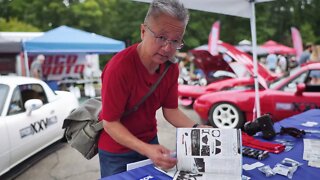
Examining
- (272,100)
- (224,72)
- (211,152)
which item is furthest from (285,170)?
(224,72)

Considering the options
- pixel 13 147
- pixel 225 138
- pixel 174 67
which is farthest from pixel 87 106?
pixel 13 147

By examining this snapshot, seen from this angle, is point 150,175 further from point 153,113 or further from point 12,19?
point 12,19

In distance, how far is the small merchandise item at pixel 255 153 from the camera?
1.96 metres

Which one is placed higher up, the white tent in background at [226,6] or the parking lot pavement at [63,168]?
the white tent in background at [226,6]

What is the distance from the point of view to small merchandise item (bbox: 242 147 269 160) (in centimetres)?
196

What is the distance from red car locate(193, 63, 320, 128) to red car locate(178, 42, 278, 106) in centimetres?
36

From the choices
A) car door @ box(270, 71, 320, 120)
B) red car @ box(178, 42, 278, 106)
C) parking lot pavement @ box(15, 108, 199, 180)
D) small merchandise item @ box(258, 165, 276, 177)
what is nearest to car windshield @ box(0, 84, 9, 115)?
parking lot pavement @ box(15, 108, 199, 180)

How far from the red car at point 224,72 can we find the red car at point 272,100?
1.18 ft

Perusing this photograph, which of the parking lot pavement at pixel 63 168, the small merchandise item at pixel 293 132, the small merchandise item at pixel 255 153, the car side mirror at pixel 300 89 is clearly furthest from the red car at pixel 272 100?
the small merchandise item at pixel 255 153

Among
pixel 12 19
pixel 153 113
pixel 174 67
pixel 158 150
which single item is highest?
pixel 12 19

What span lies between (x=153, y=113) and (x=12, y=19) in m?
23.3

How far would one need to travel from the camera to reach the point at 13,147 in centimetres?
349

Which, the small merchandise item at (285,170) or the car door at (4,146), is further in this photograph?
the car door at (4,146)

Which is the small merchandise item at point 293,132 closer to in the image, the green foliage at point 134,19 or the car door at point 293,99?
the car door at point 293,99
